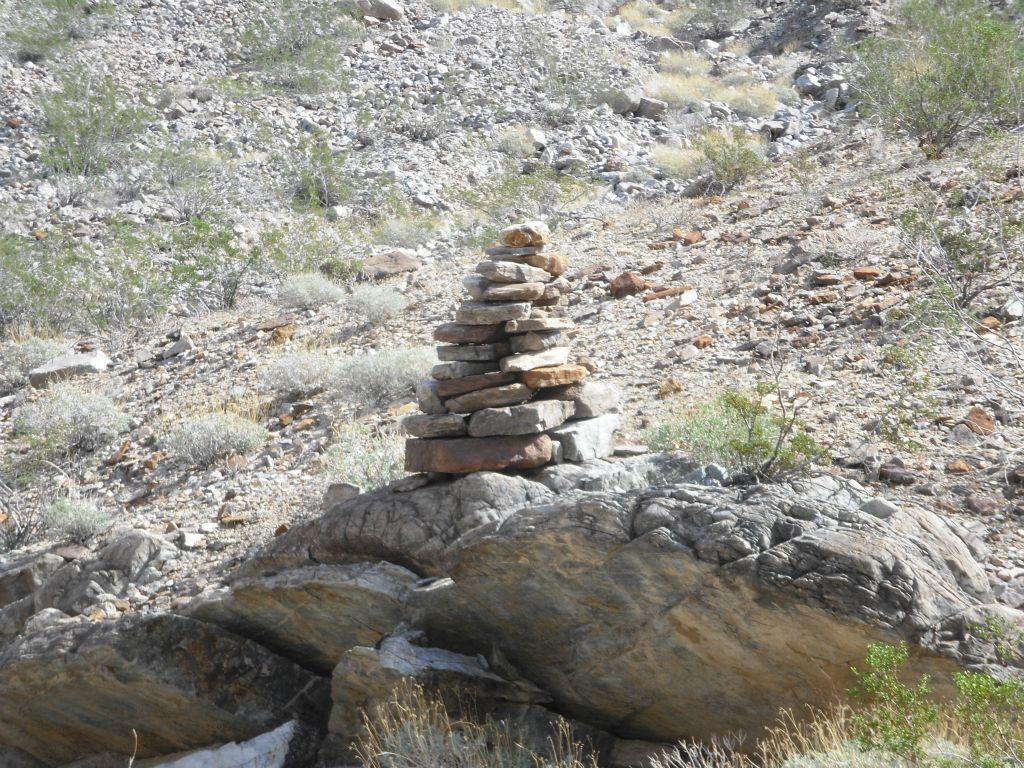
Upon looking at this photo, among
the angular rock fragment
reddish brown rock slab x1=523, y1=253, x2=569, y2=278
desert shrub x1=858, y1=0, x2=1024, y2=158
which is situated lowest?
the angular rock fragment

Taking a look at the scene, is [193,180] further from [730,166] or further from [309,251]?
[730,166]

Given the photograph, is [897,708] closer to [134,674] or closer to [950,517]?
[950,517]

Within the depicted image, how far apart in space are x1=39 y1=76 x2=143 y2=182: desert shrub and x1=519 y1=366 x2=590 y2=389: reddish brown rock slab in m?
13.8

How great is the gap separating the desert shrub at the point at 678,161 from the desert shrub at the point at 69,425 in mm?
9715

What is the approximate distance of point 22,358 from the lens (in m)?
12.0

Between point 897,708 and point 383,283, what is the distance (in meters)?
10.2

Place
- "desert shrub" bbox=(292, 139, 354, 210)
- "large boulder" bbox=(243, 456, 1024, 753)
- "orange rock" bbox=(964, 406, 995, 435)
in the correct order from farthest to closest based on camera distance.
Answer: "desert shrub" bbox=(292, 139, 354, 210), "orange rock" bbox=(964, 406, 995, 435), "large boulder" bbox=(243, 456, 1024, 753)

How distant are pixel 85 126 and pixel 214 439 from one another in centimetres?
1141

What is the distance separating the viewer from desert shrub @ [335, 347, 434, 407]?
9.18m

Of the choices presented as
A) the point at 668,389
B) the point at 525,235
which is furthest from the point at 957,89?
the point at 525,235

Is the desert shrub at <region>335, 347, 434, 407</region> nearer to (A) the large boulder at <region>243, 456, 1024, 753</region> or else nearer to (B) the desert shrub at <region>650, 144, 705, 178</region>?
(A) the large boulder at <region>243, 456, 1024, 753</region>

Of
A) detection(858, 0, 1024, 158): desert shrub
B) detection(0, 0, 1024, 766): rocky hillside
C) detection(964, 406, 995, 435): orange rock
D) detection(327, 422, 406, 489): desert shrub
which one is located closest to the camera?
detection(0, 0, 1024, 766): rocky hillside

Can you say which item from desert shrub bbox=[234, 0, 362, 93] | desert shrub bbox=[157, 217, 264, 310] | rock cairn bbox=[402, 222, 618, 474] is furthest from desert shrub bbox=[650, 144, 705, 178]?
rock cairn bbox=[402, 222, 618, 474]

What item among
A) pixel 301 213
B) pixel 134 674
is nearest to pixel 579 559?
pixel 134 674
